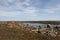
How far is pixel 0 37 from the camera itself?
1208cm

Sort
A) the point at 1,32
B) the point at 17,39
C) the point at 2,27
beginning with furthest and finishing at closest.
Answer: the point at 2,27, the point at 1,32, the point at 17,39

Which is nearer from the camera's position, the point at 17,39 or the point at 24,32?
the point at 17,39

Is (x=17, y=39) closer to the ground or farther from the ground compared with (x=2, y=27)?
closer to the ground

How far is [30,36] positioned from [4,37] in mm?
2138

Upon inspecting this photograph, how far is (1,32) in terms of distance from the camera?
42.1 feet

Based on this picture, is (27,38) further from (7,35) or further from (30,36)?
(7,35)

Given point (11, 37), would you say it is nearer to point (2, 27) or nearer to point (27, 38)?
point (27, 38)

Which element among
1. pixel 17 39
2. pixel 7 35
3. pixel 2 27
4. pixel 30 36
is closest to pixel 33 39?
pixel 30 36

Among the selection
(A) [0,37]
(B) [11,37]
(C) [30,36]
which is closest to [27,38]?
(C) [30,36]

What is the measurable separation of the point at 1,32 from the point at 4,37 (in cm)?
88

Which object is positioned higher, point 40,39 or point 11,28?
point 11,28

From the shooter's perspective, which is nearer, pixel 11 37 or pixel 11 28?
pixel 11 37

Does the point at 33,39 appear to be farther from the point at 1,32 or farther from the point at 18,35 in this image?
the point at 1,32

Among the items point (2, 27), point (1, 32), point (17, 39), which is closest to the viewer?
point (17, 39)
